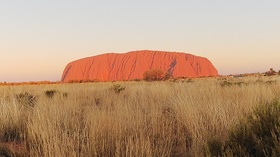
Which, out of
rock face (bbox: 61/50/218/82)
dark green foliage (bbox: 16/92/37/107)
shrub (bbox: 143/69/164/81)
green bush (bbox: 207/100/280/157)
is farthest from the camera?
rock face (bbox: 61/50/218/82)

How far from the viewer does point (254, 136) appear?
2.57m

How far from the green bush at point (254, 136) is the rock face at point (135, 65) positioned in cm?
10552

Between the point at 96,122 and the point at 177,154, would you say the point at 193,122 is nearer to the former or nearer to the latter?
the point at 177,154

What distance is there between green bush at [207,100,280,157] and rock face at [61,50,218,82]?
106 meters

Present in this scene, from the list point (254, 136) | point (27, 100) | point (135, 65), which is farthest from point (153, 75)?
point (135, 65)

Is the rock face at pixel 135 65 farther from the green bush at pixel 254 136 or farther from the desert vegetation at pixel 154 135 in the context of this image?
the green bush at pixel 254 136

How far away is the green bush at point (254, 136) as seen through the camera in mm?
2576

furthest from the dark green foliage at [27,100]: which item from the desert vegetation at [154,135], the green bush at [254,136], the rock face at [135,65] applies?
the rock face at [135,65]

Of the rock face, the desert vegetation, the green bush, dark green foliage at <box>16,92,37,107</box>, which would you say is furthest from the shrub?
the rock face

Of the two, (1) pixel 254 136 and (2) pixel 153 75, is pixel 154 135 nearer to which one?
(1) pixel 254 136

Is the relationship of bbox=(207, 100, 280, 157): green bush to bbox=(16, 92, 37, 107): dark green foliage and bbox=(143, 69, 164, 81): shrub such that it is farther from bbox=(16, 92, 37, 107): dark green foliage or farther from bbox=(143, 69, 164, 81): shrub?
bbox=(143, 69, 164, 81): shrub

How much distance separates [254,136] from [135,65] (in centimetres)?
11036

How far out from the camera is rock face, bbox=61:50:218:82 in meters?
112

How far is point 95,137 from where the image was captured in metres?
3.69
